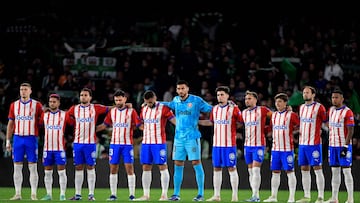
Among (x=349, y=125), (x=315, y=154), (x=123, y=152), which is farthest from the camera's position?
(x=123, y=152)

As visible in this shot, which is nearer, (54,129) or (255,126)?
(255,126)

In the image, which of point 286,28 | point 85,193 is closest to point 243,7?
point 286,28

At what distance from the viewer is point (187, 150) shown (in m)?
16.6

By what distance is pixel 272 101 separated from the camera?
22.0m

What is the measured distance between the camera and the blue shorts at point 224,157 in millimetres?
16391

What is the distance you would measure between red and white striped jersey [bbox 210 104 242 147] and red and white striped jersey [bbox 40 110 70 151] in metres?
2.94

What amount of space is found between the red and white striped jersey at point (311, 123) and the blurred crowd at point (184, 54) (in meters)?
4.31

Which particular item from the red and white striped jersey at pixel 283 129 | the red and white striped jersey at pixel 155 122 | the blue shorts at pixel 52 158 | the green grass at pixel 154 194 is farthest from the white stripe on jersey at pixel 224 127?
the blue shorts at pixel 52 158

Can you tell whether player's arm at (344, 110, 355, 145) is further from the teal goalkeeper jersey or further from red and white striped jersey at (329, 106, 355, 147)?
the teal goalkeeper jersey

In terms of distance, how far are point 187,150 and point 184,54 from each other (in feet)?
25.9

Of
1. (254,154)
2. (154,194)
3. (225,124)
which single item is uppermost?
(225,124)

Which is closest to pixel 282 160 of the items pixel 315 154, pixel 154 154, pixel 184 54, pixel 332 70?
pixel 315 154

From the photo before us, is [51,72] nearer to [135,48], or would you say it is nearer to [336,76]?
[135,48]

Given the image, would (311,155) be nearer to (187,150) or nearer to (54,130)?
(187,150)
